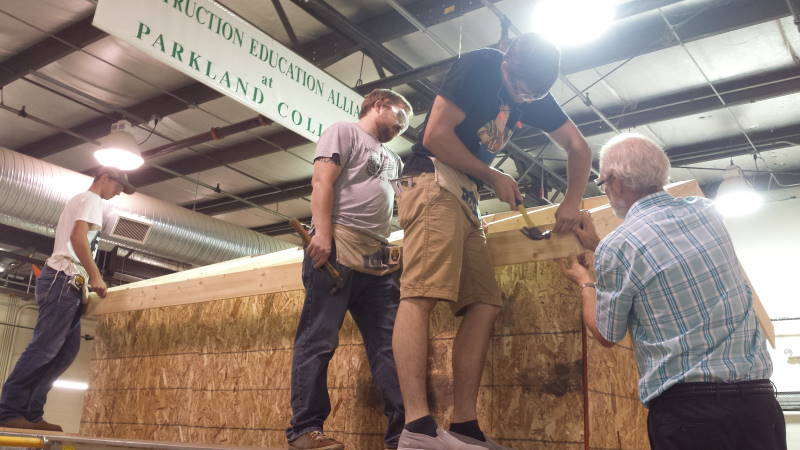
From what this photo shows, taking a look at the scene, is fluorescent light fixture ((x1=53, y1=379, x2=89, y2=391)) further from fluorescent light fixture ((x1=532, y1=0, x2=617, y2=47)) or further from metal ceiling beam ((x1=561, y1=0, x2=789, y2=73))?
fluorescent light fixture ((x1=532, y1=0, x2=617, y2=47))

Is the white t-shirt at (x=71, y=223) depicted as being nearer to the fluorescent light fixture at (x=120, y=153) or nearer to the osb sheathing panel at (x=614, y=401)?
the fluorescent light fixture at (x=120, y=153)

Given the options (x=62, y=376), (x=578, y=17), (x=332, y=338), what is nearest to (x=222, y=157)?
(x=578, y=17)

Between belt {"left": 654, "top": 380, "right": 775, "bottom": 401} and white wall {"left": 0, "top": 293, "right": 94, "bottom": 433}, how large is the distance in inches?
585

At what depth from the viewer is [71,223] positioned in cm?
398

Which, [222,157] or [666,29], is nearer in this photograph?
[666,29]

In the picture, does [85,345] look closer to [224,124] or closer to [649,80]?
[224,124]

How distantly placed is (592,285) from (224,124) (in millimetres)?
7850

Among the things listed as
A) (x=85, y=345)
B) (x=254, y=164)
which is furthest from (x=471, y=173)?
(x=85, y=345)

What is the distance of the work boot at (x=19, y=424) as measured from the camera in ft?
12.1

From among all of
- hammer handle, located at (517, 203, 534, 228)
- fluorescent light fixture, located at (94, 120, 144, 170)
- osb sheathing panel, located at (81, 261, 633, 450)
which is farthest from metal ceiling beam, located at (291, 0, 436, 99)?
hammer handle, located at (517, 203, 534, 228)

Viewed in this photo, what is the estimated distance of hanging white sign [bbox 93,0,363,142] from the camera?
3.93 meters

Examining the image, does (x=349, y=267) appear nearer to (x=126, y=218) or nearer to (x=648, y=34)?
(x=648, y=34)

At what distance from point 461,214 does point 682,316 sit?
0.90 m

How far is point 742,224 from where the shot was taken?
36.2 ft
